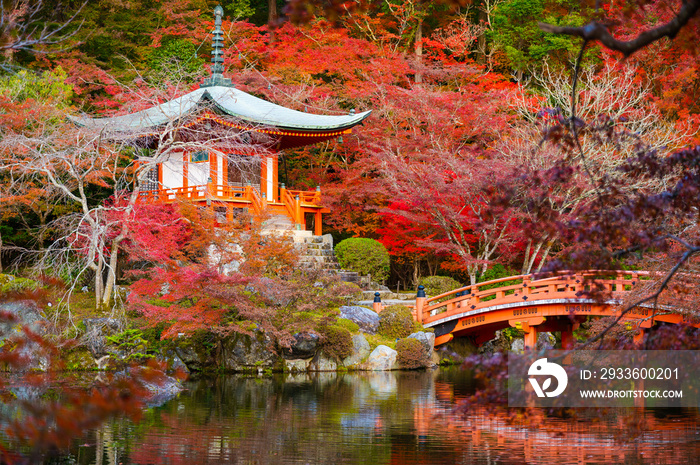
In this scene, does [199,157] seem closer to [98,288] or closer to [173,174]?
[173,174]

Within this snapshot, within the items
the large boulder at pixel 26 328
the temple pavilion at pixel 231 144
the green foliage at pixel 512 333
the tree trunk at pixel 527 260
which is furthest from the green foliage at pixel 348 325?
the large boulder at pixel 26 328

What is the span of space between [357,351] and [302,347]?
1.22 meters

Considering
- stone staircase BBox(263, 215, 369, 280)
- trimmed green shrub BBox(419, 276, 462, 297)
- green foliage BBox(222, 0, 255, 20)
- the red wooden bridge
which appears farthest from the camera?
green foliage BBox(222, 0, 255, 20)

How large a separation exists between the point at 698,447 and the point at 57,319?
403 inches

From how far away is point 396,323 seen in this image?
51.8 ft

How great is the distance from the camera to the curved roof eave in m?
16.2

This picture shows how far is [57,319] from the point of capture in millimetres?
13070

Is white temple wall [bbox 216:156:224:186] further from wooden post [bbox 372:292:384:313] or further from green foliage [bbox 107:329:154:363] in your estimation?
green foliage [bbox 107:329:154:363]

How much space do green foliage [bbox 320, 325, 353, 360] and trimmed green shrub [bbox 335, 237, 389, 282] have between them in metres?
4.38

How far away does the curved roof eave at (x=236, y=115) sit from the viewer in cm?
1622

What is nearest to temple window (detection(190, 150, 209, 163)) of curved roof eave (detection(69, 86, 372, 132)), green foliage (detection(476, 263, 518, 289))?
curved roof eave (detection(69, 86, 372, 132))

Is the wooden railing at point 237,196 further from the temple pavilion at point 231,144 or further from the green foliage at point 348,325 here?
the green foliage at point 348,325

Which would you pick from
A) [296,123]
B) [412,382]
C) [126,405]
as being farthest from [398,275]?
[126,405]

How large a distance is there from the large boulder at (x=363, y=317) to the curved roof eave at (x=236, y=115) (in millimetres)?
4923
